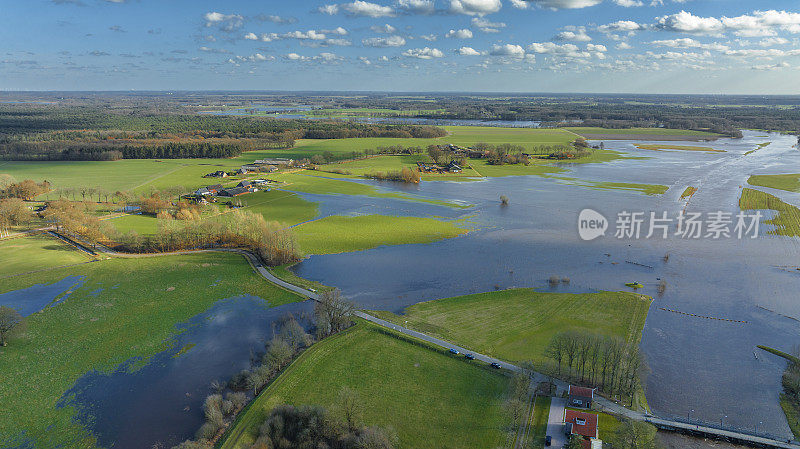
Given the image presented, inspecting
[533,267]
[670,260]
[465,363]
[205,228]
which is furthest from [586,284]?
[205,228]

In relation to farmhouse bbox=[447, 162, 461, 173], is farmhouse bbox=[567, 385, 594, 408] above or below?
below

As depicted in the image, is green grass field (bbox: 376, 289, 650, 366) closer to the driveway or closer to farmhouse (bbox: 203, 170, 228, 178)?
the driveway

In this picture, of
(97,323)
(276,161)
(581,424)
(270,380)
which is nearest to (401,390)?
(270,380)

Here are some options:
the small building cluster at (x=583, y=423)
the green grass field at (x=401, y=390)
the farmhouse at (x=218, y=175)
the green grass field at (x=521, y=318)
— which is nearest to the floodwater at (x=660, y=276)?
the green grass field at (x=521, y=318)

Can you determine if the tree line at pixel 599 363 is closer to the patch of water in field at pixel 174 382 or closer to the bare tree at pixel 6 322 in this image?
the patch of water in field at pixel 174 382

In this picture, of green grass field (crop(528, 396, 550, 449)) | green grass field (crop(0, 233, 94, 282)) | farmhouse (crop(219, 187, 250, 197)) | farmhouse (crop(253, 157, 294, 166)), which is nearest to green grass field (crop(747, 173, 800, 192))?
green grass field (crop(528, 396, 550, 449))

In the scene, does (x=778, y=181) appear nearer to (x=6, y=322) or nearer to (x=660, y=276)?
(x=660, y=276)
